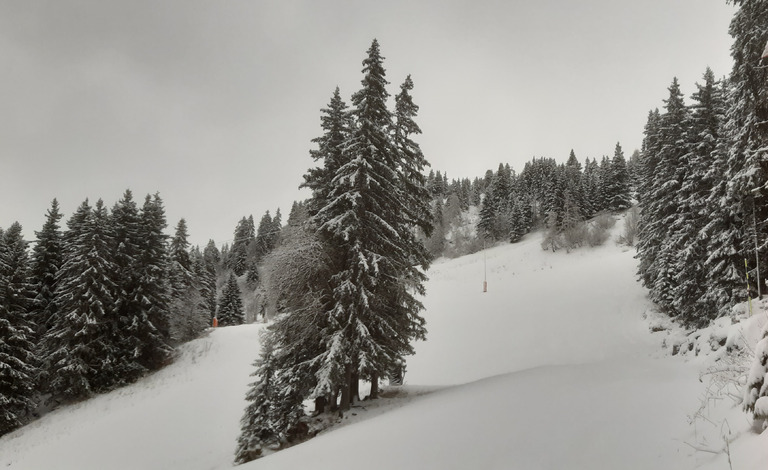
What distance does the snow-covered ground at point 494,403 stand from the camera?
5957 mm

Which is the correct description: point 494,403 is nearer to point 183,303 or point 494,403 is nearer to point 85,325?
point 85,325

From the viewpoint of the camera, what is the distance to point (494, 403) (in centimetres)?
877

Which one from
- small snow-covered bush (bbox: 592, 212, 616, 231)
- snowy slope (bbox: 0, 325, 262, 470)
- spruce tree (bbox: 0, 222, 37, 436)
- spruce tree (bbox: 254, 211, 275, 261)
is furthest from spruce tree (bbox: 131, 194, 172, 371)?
→ spruce tree (bbox: 254, 211, 275, 261)

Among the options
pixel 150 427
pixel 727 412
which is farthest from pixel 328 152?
pixel 150 427

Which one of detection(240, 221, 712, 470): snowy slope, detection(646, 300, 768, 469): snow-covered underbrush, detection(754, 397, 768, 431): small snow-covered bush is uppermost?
detection(754, 397, 768, 431): small snow-covered bush

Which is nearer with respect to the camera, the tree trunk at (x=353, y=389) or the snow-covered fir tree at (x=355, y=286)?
the snow-covered fir tree at (x=355, y=286)

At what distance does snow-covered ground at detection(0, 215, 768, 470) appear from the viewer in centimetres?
596

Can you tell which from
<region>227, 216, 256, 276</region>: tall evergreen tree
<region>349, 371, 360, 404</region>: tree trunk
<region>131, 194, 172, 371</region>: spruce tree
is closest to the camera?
<region>349, 371, 360, 404</region>: tree trunk

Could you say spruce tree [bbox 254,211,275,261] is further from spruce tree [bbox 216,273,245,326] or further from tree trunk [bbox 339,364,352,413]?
tree trunk [bbox 339,364,352,413]

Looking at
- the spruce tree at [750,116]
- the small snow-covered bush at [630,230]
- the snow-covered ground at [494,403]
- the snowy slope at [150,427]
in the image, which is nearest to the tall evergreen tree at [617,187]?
the small snow-covered bush at [630,230]

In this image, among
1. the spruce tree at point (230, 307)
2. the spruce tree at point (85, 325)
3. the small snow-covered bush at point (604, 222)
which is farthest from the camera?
the small snow-covered bush at point (604, 222)

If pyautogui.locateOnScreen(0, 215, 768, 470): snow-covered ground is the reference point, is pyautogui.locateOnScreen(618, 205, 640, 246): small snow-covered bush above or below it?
above

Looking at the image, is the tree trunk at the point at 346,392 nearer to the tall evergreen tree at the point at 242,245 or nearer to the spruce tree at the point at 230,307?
the spruce tree at the point at 230,307

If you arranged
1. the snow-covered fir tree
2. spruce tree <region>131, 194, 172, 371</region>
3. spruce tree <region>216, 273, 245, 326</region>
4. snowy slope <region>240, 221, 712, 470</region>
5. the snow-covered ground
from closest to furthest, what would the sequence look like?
snowy slope <region>240, 221, 712, 470</region> < the snow-covered ground < the snow-covered fir tree < spruce tree <region>131, 194, 172, 371</region> < spruce tree <region>216, 273, 245, 326</region>
